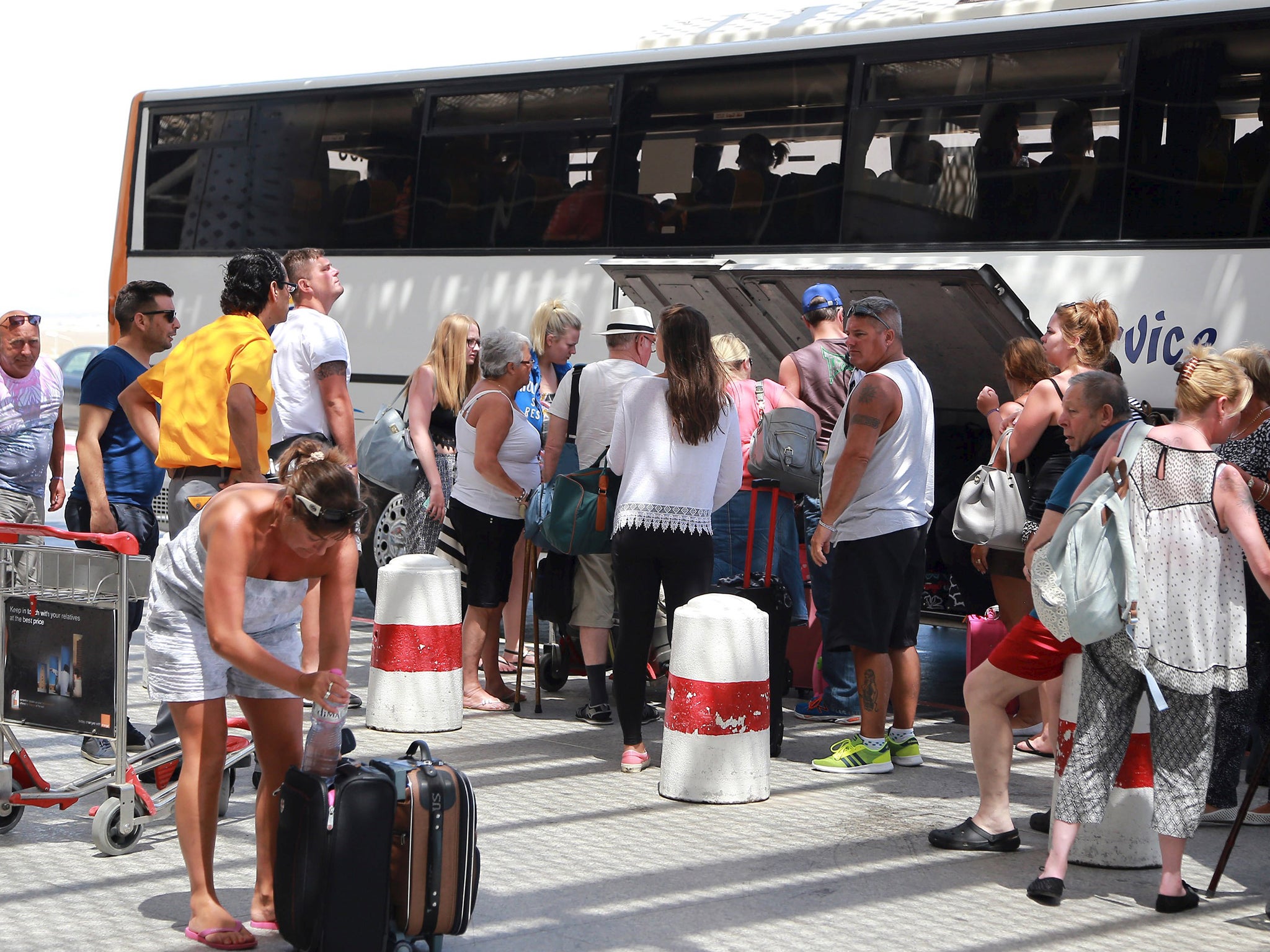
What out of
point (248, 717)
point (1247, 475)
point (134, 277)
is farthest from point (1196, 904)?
point (134, 277)

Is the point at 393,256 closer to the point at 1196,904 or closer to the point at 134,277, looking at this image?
the point at 134,277

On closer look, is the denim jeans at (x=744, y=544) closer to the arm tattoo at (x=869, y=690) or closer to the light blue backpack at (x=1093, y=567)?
the arm tattoo at (x=869, y=690)

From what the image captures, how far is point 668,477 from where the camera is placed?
5.99 m

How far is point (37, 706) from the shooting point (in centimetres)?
504

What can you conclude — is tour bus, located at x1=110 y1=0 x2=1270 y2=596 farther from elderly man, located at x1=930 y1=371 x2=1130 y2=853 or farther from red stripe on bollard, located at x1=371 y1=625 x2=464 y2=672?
red stripe on bollard, located at x1=371 y1=625 x2=464 y2=672

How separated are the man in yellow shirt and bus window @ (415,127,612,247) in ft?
17.0

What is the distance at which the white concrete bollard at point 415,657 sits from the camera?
22.5 feet

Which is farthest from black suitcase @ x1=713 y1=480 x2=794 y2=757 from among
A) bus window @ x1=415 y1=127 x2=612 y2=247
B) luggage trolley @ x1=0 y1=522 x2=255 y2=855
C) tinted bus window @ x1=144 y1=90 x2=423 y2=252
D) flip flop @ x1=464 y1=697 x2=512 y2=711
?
tinted bus window @ x1=144 y1=90 x2=423 y2=252

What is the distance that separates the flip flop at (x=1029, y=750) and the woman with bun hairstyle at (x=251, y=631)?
3835 mm

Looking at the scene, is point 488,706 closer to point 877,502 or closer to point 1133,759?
point 877,502

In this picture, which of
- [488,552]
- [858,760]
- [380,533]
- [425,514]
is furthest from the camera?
[380,533]

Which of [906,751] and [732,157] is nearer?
[906,751]

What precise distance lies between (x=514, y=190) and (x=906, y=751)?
6.23m

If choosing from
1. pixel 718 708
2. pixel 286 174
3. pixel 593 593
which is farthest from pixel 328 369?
pixel 286 174
